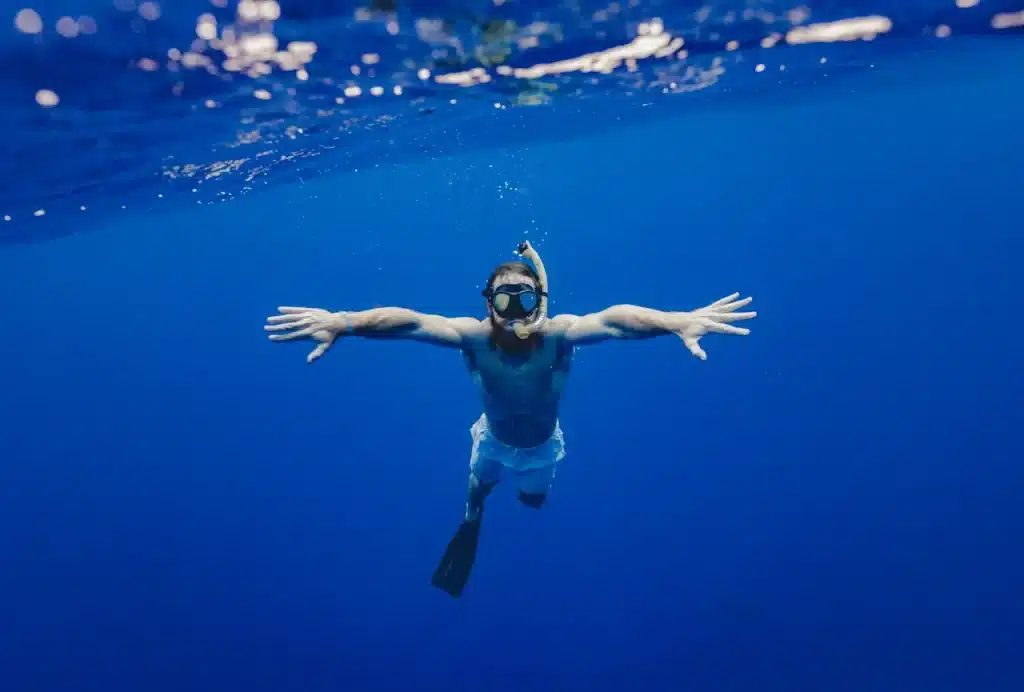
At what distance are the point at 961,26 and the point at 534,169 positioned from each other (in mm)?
22126

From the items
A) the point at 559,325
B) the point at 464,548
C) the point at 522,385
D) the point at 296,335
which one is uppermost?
the point at 296,335

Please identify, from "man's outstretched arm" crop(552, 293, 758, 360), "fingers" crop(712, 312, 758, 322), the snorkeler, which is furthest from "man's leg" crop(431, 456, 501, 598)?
"fingers" crop(712, 312, 758, 322)

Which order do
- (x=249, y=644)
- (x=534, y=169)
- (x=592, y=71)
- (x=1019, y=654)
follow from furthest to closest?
(x=534, y=169) < (x=249, y=644) < (x=1019, y=654) < (x=592, y=71)

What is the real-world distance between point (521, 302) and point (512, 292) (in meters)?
0.16

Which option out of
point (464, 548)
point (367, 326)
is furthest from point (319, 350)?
point (464, 548)

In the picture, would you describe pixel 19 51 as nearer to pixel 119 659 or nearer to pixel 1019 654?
pixel 119 659

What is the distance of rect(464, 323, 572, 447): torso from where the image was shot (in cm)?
604

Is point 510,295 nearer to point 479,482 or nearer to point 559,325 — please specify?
point 559,325

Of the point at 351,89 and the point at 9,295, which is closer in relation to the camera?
the point at 351,89

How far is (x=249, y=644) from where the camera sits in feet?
74.3

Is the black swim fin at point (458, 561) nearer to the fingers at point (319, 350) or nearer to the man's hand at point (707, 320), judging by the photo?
the fingers at point (319, 350)

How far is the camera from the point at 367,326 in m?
5.25

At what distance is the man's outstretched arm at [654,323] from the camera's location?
4.77m

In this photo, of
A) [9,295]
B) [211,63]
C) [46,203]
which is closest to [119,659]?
[46,203]
